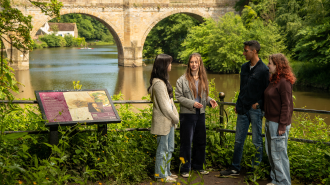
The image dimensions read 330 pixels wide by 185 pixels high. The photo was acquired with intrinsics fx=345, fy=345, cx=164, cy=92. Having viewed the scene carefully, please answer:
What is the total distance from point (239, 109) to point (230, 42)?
1688 cm

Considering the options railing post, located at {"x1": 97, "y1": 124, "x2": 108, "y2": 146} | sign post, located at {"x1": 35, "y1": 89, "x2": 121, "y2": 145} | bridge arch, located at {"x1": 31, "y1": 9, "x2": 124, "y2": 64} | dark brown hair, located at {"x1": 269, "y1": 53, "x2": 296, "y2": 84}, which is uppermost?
bridge arch, located at {"x1": 31, "y1": 9, "x2": 124, "y2": 64}

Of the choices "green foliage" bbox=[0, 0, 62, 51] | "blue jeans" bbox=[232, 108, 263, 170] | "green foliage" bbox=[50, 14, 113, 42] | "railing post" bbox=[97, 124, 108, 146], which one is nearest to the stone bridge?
"green foliage" bbox=[0, 0, 62, 51]

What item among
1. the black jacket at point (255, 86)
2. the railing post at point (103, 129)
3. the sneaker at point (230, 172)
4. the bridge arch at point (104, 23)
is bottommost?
the sneaker at point (230, 172)

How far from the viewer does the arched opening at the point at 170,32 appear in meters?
27.1

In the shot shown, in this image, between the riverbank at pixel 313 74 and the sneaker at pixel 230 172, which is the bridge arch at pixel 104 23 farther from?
the sneaker at pixel 230 172

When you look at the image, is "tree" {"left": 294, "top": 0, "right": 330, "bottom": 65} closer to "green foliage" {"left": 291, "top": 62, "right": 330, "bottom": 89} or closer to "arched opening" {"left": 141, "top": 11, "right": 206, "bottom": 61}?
"green foliage" {"left": 291, "top": 62, "right": 330, "bottom": 89}

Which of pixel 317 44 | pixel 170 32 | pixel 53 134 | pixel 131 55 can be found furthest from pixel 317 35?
pixel 170 32

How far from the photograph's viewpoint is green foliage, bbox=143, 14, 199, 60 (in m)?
27.5

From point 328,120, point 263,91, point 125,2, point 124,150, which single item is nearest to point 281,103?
point 263,91

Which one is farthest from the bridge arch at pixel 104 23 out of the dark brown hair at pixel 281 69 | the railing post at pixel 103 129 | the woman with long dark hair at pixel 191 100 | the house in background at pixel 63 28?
the house in background at pixel 63 28

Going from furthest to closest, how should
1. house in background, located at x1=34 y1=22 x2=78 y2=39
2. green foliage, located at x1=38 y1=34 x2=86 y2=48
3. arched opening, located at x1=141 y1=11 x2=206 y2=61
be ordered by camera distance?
house in background, located at x1=34 y1=22 x2=78 y2=39 → green foliage, located at x1=38 y1=34 x2=86 y2=48 → arched opening, located at x1=141 y1=11 x2=206 y2=61

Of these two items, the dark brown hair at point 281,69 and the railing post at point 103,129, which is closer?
the dark brown hair at point 281,69

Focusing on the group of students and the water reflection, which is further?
the water reflection

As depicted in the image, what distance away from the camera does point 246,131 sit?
3701 millimetres
